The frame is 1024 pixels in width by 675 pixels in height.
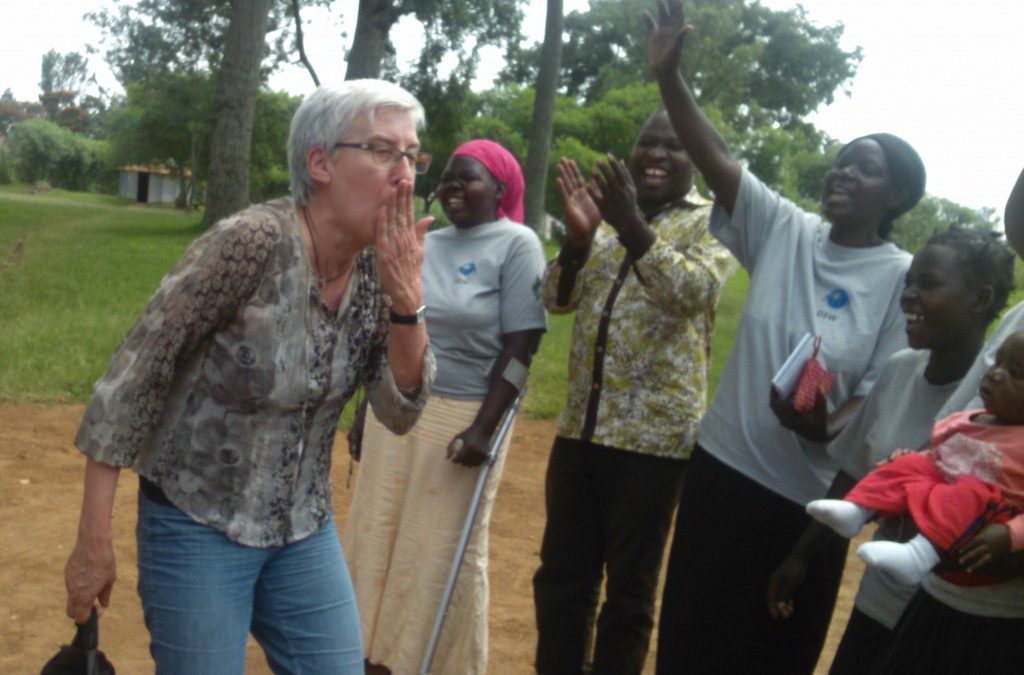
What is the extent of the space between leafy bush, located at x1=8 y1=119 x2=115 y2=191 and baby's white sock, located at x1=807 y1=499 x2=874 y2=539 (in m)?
74.9

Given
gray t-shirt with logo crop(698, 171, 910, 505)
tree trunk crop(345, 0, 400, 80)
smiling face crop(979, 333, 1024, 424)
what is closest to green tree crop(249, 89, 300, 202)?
tree trunk crop(345, 0, 400, 80)

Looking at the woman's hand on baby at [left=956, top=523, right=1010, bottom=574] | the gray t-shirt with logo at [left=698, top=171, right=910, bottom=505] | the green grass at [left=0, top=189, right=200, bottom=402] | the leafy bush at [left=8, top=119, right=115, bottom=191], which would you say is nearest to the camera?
the woman's hand on baby at [left=956, top=523, right=1010, bottom=574]

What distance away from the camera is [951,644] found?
2490 millimetres

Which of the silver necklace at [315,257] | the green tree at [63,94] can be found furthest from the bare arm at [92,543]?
the green tree at [63,94]

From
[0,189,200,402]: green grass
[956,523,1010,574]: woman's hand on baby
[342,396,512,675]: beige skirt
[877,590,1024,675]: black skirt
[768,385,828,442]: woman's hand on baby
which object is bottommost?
[0,189,200,402]: green grass

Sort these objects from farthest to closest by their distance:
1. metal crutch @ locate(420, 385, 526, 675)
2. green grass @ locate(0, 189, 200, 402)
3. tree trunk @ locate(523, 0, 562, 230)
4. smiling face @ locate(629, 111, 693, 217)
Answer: tree trunk @ locate(523, 0, 562, 230) < green grass @ locate(0, 189, 200, 402) < metal crutch @ locate(420, 385, 526, 675) < smiling face @ locate(629, 111, 693, 217)

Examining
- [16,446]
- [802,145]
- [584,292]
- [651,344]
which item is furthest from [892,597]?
[802,145]

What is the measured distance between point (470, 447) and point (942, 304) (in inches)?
69.5

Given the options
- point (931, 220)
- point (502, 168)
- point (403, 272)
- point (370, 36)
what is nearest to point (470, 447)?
point (502, 168)

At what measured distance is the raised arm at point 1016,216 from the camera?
1.84 meters

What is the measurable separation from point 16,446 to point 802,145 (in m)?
38.7

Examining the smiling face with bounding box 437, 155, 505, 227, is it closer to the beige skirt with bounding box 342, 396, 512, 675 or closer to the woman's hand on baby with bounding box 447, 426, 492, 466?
the beige skirt with bounding box 342, 396, 512, 675

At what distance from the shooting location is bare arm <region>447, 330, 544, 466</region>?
4.14 meters

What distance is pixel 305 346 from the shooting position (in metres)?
2.58
